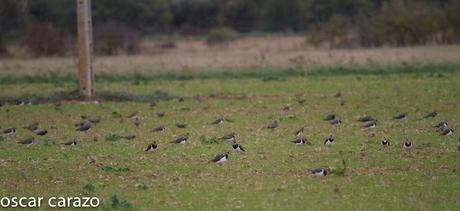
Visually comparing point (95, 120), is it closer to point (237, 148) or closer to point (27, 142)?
point (27, 142)

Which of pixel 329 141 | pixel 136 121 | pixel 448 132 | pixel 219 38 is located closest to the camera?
pixel 329 141

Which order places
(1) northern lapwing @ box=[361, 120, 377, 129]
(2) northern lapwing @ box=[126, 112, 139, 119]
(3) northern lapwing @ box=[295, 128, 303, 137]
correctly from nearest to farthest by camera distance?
(3) northern lapwing @ box=[295, 128, 303, 137]
(1) northern lapwing @ box=[361, 120, 377, 129]
(2) northern lapwing @ box=[126, 112, 139, 119]

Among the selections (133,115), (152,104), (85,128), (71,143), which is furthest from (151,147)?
(152,104)

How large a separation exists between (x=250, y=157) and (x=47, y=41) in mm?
51116

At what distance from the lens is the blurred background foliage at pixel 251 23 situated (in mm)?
70375

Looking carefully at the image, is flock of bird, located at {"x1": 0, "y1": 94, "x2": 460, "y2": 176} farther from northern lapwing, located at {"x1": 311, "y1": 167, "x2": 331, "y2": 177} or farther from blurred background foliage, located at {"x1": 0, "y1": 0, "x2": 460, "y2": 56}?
blurred background foliage, located at {"x1": 0, "y1": 0, "x2": 460, "y2": 56}

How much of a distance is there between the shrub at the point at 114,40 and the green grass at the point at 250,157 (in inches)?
1328

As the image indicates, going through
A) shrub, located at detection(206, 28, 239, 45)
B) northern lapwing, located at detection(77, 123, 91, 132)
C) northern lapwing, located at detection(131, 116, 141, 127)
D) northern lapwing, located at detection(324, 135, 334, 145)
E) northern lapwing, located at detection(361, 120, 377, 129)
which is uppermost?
northern lapwing, located at detection(324, 135, 334, 145)

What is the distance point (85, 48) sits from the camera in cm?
3844

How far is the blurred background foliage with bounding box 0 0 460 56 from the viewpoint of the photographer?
7038cm

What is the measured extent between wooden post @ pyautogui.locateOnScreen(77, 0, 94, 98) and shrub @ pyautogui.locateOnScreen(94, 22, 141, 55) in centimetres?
3347

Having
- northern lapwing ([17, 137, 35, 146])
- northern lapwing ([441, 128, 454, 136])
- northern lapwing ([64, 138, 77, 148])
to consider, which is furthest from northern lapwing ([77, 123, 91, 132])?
northern lapwing ([441, 128, 454, 136])

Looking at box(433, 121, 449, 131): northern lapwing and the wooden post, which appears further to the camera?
the wooden post

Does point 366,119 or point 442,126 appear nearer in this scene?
point 442,126
